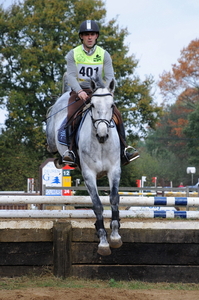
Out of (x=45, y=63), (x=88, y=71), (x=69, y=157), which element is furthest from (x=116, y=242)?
(x=45, y=63)

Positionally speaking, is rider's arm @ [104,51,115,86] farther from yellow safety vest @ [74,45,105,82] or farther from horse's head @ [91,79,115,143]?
horse's head @ [91,79,115,143]

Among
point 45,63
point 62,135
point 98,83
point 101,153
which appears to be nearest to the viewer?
point 101,153

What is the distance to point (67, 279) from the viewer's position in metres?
6.89

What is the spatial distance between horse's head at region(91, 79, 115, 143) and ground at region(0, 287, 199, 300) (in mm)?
1813

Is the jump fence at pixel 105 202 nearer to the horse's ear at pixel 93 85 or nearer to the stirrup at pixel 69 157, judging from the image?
the stirrup at pixel 69 157

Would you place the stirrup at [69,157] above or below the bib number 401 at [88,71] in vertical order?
below

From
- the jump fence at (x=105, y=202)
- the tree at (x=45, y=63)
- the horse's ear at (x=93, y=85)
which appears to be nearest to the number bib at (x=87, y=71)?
the horse's ear at (x=93, y=85)

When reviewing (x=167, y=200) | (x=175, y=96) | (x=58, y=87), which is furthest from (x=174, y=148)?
(x=167, y=200)

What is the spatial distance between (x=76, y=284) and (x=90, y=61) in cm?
310

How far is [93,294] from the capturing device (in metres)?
6.12

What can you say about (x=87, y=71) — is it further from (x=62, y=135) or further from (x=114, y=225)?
(x=114, y=225)

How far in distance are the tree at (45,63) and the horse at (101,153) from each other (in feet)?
77.1

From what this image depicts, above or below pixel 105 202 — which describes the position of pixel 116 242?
below

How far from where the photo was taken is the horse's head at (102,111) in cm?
617
